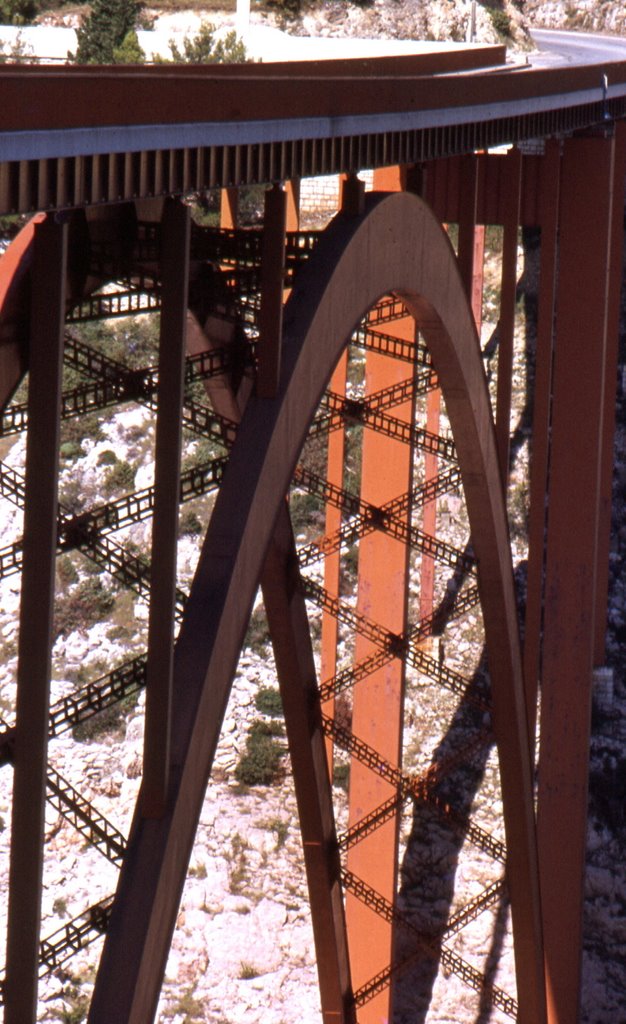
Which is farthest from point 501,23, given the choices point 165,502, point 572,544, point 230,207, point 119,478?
point 165,502

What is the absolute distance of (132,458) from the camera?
102 ft

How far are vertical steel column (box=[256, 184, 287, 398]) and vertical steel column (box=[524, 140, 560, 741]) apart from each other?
26.0 feet

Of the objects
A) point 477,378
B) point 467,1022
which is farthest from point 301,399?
point 467,1022

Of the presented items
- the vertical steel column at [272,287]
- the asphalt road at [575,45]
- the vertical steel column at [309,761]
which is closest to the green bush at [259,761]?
the vertical steel column at [309,761]

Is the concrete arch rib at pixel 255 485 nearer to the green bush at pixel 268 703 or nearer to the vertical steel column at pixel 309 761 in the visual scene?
the vertical steel column at pixel 309 761

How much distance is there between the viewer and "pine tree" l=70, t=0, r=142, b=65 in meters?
29.5

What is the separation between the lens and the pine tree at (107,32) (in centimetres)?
2950

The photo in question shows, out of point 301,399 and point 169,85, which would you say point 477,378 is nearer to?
point 301,399

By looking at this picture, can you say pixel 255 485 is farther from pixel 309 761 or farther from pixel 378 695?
pixel 378 695

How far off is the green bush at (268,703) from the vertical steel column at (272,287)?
18563mm

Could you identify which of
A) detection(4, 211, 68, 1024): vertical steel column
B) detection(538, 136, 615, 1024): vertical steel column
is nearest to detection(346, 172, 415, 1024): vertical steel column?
detection(538, 136, 615, 1024): vertical steel column

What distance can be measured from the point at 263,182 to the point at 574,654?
12.0 metres

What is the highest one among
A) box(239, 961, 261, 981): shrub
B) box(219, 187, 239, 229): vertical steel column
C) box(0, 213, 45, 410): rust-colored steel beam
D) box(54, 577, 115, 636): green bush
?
box(219, 187, 239, 229): vertical steel column

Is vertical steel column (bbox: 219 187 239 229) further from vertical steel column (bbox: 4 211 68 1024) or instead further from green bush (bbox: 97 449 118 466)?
green bush (bbox: 97 449 118 466)
